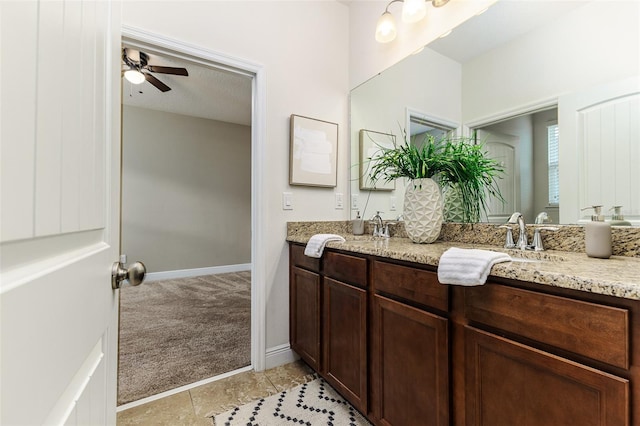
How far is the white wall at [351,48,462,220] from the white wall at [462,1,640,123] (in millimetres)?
135

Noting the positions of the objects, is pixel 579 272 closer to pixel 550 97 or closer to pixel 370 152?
pixel 550 97

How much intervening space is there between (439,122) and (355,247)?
931 mm

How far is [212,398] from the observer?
5.15 ft

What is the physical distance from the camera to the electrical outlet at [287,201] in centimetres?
196

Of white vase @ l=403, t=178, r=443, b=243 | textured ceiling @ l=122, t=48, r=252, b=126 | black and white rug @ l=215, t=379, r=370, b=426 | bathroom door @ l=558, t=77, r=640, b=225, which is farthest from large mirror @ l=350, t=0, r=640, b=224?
textured ceiling @ l=122, t=48, r=252, b=126

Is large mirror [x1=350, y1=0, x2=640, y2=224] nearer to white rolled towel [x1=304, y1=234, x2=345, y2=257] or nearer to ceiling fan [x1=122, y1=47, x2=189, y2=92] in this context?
white rolled towel [x1=304, y1=234, x2=345, y2=257]

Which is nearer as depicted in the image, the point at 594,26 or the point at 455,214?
the point at 594,26

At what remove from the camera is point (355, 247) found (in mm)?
1338

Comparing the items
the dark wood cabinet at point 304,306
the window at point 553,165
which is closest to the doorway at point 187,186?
the dark wood cabinet at point 304,306

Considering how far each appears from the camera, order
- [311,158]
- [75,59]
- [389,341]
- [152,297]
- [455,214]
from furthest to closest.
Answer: [152,297] → [311,158] → [455,214] → [389,341] → [75,59]

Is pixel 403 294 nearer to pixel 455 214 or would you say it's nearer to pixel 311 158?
pixel 455 214

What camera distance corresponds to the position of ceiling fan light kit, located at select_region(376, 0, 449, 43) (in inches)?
66.2

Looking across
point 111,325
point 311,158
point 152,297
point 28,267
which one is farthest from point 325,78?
point 152,297

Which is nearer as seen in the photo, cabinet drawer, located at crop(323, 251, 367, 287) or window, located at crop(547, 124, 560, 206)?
window, located at crop(547, 124, 560, 206)
